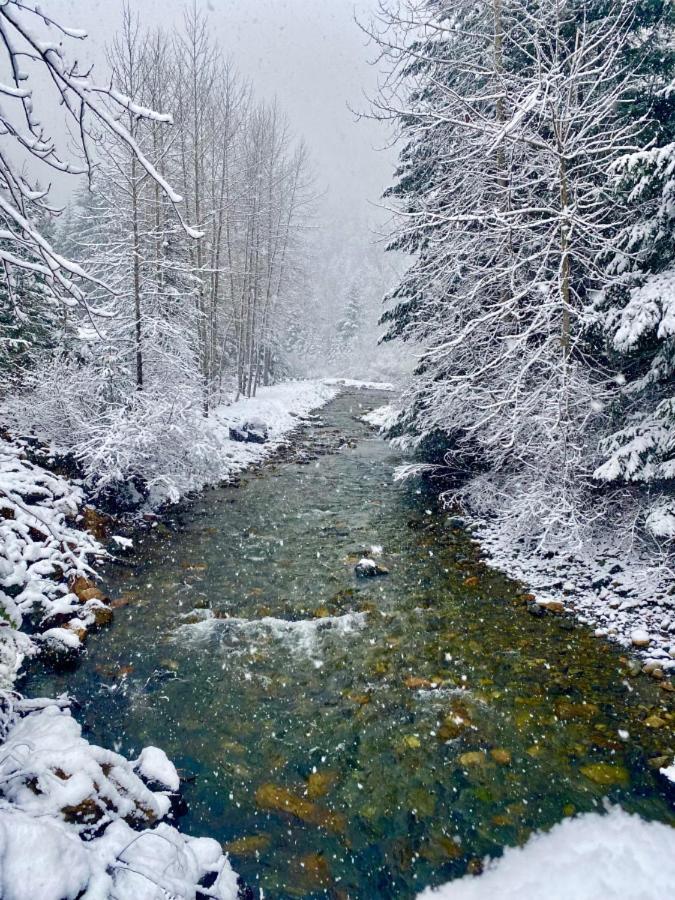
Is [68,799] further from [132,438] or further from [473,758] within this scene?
[132,438]

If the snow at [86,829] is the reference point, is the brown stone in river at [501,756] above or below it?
below

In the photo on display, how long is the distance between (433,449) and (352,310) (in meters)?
49.2

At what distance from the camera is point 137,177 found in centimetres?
1051

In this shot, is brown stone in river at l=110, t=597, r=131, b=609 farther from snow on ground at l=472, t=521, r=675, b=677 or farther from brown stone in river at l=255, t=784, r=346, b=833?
snow on ground at l=472, t=521, r=675, b=677

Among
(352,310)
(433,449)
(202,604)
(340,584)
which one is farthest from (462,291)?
(352,310)

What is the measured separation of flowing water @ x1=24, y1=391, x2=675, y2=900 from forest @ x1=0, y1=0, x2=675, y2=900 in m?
0.03

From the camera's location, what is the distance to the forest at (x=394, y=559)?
3.30 meters

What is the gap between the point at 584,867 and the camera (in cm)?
339

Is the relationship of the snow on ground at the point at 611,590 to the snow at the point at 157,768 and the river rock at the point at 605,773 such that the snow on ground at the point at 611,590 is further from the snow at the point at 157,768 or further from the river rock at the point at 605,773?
the snow at the point at 157,768

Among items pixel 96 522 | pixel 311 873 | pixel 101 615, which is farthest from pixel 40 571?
pixel 311 873

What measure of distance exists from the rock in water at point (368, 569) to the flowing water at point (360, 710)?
0.53 feet

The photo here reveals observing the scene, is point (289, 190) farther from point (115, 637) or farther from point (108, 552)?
point (115, 637)

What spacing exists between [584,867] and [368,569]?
4744 millimetres

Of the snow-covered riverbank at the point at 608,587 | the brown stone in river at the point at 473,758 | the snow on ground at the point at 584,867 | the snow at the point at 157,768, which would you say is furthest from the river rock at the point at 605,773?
the snow at the point at 157,768
